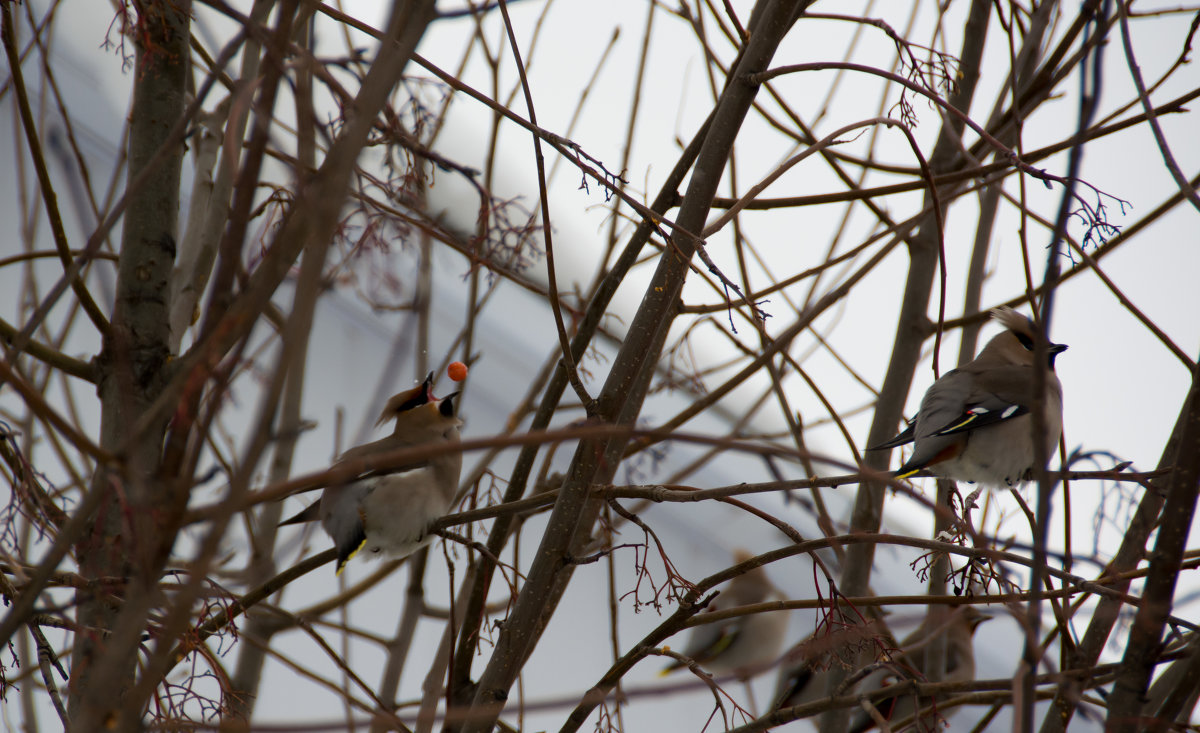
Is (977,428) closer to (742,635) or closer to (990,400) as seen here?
(990,400)

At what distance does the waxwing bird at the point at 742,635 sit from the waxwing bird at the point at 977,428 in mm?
1405

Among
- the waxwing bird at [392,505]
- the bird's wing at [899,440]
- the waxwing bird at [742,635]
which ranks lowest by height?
the bird's wing at [899,440]

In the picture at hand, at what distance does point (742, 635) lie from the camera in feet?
11.8

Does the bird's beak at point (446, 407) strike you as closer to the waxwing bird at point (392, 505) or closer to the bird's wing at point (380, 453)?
the bird's wing at point (380, 453)

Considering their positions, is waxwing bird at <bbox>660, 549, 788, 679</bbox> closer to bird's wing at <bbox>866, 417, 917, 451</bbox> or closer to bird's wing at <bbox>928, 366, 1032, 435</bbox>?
bird's wing at <bbox>928, 366, 1032, 435</bbox>

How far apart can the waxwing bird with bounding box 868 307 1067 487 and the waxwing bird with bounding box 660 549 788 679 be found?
141cm

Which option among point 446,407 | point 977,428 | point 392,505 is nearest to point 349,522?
point 392,505

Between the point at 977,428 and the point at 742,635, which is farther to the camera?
the point at 742,635

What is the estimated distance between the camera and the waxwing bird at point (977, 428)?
2094mm

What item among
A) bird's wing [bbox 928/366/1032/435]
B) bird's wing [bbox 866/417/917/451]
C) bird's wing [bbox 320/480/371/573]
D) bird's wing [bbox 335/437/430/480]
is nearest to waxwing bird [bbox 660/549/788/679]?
bird's wing [bbox 928/366/1032/435]

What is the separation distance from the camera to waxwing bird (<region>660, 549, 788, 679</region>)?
3605 millimetres

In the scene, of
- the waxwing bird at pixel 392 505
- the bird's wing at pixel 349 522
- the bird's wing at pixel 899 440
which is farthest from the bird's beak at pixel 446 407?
the bird's wing at pixel 899 440

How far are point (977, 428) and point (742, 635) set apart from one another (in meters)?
1.68

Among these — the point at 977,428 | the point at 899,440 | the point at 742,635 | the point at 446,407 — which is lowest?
the point at 899,440
